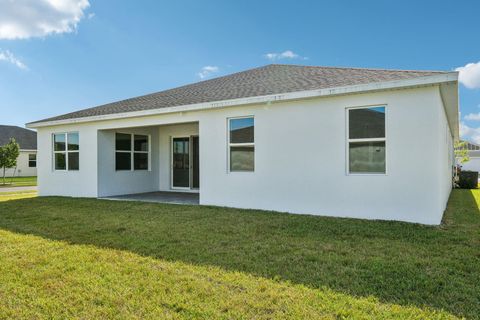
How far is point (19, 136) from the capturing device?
35375mm

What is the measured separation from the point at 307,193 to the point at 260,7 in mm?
9126

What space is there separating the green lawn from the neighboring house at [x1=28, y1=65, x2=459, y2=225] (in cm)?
78

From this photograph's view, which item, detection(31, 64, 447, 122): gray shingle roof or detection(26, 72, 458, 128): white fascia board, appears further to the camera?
detection(31, 64, 447, 122): gray shingle roof

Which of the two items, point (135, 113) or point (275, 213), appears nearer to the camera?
point (275, 213)

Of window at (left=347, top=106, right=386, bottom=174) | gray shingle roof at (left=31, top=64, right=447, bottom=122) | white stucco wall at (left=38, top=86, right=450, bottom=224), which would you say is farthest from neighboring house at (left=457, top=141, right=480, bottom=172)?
window at (left=347, top=106, right=386, bottom=174)

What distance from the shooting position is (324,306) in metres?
3.12

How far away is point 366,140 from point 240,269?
4.61m

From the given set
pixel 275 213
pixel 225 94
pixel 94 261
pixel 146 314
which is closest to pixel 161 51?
pixel 225 94

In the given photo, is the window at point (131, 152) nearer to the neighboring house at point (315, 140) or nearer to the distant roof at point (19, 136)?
the neighboring house at point (315, 140)

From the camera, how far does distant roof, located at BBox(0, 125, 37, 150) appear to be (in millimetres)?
34219

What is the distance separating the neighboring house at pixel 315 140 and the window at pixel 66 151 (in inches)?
21.1

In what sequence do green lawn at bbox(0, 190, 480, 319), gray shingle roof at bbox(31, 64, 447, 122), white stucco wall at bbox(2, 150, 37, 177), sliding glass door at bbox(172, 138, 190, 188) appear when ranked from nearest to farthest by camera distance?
green lawn at bbox(0, 190, 480, 319), gray shingle roof at bbox(31, 64, 447, 122), sliding glass door at bbox(172, 138, 190, 188), white stucco wall at bbox(2, 150, 37, 177)

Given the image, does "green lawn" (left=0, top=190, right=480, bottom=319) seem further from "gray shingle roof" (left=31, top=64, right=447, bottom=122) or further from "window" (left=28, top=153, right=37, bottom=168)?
"window" (left=28, top=153, right=37, bottom=168)

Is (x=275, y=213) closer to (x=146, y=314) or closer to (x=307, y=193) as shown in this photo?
(x=307, y=193)
